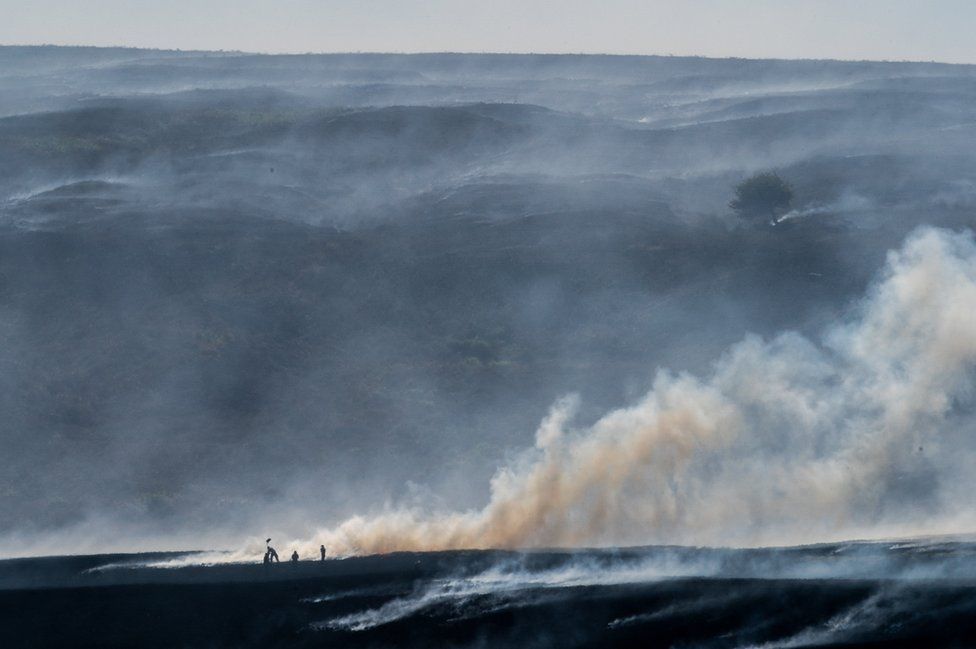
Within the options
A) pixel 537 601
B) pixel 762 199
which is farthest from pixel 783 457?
pixel 762 199

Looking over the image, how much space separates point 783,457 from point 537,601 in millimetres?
31296

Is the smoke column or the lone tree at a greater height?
the lone tree

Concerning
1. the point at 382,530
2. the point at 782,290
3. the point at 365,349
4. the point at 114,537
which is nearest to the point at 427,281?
the point at 365,349

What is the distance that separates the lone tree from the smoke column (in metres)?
70.9

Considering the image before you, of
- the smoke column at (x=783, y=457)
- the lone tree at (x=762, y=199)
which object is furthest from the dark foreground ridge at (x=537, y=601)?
the lone tree at (x=762, y=199)

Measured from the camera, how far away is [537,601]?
59500 millimetres

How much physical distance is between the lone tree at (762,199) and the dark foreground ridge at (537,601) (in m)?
104

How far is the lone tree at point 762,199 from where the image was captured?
168375mm

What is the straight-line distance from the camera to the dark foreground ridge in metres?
54.1

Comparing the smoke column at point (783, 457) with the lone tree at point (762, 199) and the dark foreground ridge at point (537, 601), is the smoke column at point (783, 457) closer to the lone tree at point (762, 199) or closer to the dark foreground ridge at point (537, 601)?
the dark foreground ridge at point (537, 601)

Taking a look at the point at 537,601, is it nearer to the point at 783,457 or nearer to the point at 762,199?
the point at 783,457

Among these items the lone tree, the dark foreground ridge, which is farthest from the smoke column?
the lone tree

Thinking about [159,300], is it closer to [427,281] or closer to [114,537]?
[427,281]

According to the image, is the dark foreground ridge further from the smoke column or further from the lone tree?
the lone tree
